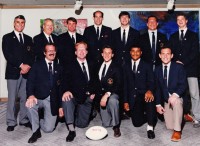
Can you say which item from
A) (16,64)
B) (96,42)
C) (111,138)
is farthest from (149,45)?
(16,64)

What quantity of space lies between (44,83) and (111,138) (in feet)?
4.85

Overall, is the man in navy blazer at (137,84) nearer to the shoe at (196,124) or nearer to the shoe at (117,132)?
the shoe at (117,132)

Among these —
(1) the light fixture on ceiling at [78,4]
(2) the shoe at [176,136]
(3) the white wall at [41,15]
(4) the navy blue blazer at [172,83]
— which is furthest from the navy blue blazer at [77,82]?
(3) the white wall at [41,15]

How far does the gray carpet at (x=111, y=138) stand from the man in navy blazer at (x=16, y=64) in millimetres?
362

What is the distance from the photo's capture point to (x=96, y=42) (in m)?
5.14

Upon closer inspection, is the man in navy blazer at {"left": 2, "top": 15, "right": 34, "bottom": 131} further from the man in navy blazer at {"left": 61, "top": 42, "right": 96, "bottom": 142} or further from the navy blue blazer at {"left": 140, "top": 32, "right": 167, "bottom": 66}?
the navy blue blazer at {"left": 140, "top": 32, "right": 167, "bottom": 66}

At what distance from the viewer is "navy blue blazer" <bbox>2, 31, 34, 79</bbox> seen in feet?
14.9

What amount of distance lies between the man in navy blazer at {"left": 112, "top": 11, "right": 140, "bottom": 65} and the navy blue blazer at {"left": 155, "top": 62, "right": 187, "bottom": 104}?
0.78 metres

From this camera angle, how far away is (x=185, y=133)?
Answer: 14.2 ft

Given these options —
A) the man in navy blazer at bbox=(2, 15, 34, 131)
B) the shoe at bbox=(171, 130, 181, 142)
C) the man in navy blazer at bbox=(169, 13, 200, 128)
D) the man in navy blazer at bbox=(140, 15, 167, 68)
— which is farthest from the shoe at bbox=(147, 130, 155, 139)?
the man in navy blazer at bbox=(2, 15, 34, 131)

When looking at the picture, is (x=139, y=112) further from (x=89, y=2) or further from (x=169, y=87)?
(x=89, y=2)

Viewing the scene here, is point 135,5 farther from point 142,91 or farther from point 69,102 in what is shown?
point 69,102

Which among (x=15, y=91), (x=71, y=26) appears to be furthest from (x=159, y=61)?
(x=15, y=91)

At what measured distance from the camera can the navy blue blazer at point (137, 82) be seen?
466 centimetres
